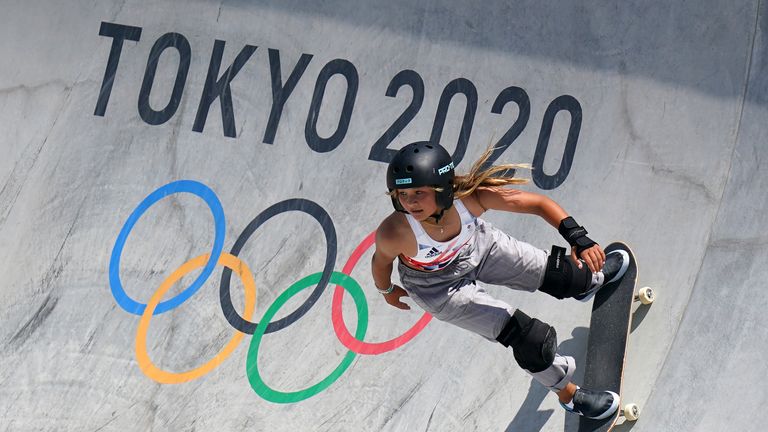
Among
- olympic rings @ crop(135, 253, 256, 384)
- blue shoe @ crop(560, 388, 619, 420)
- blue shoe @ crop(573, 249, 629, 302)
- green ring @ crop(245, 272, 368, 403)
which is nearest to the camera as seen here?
blue shoe @ crop(560, 388, 619, 420)

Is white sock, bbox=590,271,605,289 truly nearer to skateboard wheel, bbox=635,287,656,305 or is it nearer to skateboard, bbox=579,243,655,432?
skateboard, bbox=579,243,655,432

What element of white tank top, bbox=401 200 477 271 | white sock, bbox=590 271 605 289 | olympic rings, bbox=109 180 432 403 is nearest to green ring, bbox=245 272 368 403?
olympic rings, bbox=109 180 432 403

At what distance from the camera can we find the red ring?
20.7ft

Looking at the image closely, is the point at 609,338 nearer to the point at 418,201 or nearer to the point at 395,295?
the point at 395,295

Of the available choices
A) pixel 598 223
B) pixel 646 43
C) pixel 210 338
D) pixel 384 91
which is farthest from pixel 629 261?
pixel 210 338

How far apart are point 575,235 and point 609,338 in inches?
49.0

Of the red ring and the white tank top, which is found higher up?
the white tank top

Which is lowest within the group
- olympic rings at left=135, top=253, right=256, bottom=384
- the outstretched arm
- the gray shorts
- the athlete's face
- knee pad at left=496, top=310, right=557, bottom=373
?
olympic rings at left=135, top=253, right=256, bottom=384

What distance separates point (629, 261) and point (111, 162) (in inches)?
154

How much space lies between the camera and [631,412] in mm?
5605

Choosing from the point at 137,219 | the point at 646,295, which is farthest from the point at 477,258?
the point at 137,219

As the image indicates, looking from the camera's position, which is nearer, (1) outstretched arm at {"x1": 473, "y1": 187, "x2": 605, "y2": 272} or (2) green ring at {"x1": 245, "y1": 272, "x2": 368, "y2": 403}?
(1) outstretched arm at {"x1": 473, "y1": 187, "x2": 605, "y2": 272}

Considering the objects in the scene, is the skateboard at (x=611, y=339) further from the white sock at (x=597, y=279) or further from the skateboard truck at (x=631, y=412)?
the white sock at (x=597, y=279)

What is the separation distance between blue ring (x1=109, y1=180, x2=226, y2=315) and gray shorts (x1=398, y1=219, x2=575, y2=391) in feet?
6.22
